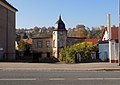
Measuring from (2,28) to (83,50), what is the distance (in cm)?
1421

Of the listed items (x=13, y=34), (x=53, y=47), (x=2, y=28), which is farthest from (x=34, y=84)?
(x=53, y=47)

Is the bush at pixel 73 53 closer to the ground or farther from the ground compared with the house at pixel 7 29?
closer to the ground

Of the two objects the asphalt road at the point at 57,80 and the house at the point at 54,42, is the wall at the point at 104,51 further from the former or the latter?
the house at the point at 54,42

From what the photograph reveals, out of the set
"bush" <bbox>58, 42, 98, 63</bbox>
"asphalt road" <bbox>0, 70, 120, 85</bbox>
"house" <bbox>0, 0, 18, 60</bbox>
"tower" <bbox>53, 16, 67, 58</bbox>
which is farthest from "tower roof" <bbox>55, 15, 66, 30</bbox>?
"asphalt road" <bbox>0, 70, 120, 85</bbox>

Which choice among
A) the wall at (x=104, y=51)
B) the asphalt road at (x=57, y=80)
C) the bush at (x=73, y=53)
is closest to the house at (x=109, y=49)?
the wall at (x=104, y=51)

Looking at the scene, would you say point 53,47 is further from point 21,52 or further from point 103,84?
point 103,84

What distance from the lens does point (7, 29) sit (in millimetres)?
53938

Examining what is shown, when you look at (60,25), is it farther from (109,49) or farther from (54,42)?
(109,49)

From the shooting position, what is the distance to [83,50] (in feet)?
147

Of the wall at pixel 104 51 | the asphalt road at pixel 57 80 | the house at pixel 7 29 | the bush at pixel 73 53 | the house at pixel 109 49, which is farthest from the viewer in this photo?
the house at pixel 7 29

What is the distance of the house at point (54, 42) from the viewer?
92062 mm

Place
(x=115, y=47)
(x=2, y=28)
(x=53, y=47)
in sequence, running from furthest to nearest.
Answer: (x=53, y=47), (x=2, y=28), (x=115, y=47)

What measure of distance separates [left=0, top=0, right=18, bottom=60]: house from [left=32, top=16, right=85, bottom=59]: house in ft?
105

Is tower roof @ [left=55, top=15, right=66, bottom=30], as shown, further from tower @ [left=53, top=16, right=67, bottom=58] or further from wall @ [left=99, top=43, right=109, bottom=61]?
wall @ [left=99, top=43, right=109, bottom=61]
